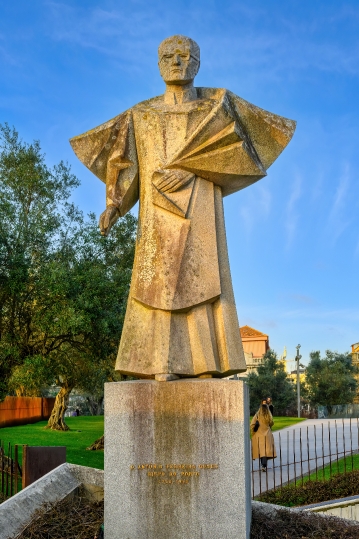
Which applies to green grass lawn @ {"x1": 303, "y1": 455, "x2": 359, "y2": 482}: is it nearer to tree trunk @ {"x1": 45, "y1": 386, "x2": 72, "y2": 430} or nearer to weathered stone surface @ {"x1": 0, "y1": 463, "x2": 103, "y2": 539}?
weathered stone surface @ {"x1": 0, "y1": 463, "x2": 103, "y2": 539}

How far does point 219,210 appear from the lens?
5.96m

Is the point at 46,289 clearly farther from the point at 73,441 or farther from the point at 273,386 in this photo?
the point at 273,386

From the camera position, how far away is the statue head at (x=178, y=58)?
5.94 meters

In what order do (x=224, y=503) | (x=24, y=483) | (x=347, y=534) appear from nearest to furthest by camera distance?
(x=224, y=503) → (x=347, y=534) → (x=24, y=483)

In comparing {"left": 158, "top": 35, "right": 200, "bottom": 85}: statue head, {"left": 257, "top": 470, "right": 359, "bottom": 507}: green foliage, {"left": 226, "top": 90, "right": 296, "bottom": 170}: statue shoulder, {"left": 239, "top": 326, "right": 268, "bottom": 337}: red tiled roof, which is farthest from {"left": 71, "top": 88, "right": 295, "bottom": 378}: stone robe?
{"left": 239, "top": 326, "right": 268, "bottom": 337}: red tiled roof

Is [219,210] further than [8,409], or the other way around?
[8,409]

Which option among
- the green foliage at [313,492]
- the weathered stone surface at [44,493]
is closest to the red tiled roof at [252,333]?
the green foliage at [313,492]

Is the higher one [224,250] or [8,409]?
[224,250]

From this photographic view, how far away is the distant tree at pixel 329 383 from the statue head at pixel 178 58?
5210 cm

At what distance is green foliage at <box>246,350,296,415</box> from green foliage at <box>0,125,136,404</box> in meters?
33.0

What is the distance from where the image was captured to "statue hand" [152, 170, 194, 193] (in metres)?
5.75

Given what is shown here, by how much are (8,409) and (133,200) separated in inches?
1389

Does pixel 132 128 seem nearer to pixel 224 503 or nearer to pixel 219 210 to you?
pixel 219 210

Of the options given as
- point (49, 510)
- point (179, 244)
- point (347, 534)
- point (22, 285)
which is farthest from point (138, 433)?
point (22, 285)
